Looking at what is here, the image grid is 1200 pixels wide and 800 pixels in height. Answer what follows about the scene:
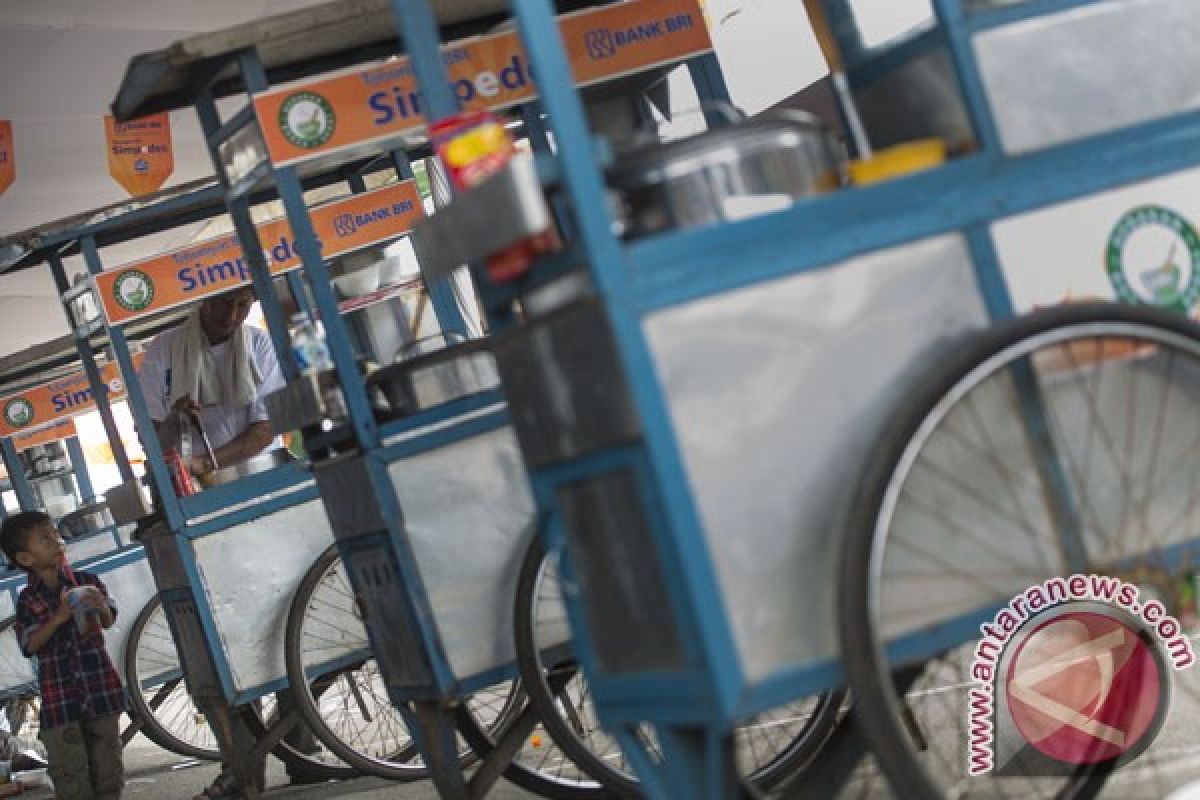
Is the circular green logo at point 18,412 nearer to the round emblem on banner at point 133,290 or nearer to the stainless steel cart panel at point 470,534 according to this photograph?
the round emblem on banner at point 133,290

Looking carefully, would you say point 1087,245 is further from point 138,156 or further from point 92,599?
point 138,156

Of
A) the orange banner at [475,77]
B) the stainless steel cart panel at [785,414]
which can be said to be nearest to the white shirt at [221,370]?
the orange banner at [475,77]

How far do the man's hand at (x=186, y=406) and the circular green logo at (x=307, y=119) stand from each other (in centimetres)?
273

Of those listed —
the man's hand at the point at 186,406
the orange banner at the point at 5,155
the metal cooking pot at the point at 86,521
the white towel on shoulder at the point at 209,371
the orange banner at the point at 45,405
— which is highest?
the orange banner at the point at 5,155

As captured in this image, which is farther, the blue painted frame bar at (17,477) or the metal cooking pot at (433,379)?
the blue painted frame bar at (17,477)

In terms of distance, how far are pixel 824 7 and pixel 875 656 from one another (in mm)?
1795

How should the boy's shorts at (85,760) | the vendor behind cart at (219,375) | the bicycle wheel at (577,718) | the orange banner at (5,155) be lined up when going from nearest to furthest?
the bicycle wheel at (577,718), the boy's shorts at (85,760), the vendor behind cart at (219,375), the orange banner at (5,155)

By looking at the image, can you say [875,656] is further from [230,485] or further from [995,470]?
[230,485]

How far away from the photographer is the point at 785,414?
10.3 feet

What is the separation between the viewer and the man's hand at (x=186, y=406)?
785cm

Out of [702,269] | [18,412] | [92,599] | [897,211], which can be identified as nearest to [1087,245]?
[897,211]

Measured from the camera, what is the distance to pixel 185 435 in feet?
A: 26.1

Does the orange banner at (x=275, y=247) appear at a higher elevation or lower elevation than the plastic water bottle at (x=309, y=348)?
higher

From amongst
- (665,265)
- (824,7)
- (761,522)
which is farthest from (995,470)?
(824,7)
